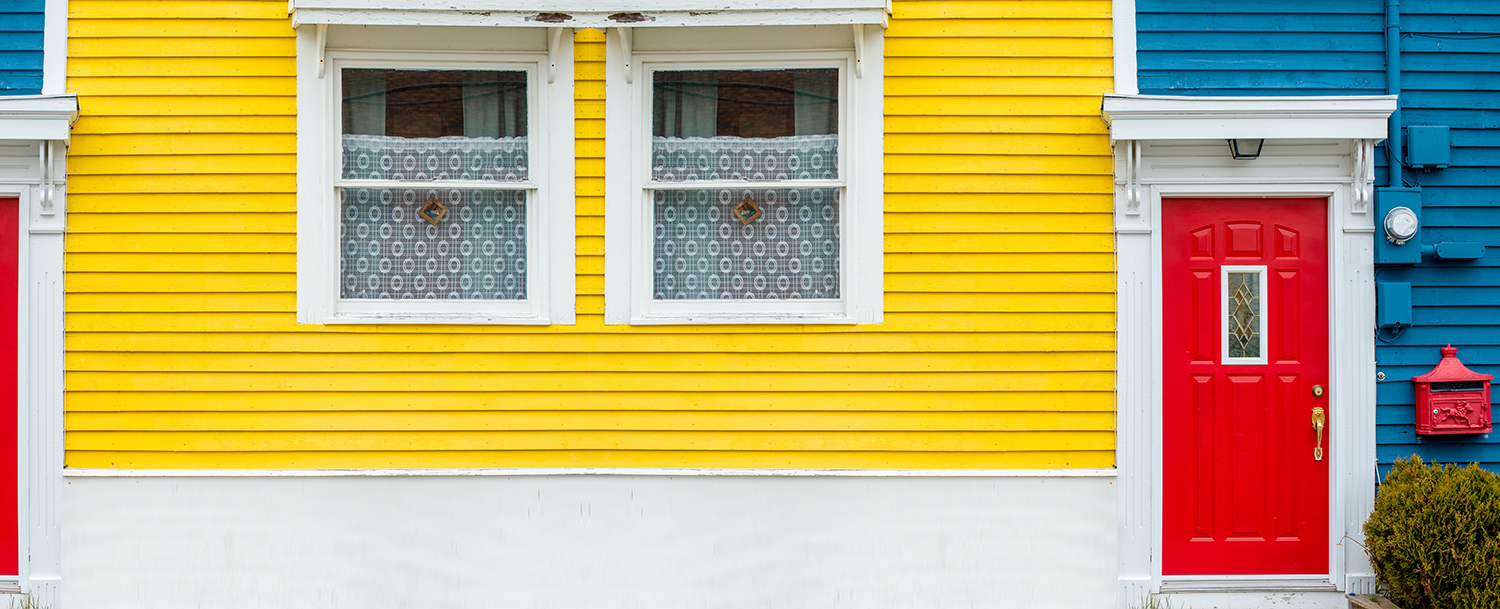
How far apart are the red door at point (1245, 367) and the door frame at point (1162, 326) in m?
0.07

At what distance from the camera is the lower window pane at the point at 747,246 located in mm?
5141

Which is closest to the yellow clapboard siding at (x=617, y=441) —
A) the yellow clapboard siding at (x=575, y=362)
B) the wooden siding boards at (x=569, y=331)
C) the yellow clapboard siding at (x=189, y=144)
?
the wooden siding boards at (x=569, y=331)

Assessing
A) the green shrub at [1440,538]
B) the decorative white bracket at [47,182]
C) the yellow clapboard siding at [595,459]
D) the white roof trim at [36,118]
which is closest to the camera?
the green shrub at [1440,538]

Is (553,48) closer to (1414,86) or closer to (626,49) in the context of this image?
(626,49)

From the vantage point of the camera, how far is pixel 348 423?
4973 millimetres

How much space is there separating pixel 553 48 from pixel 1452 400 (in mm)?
4984

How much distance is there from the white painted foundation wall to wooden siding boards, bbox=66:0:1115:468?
155 mm

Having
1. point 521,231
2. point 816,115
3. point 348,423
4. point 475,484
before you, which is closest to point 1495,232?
point 816,115

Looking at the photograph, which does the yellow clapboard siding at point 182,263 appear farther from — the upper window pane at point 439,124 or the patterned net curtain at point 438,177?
the upper window pane at point 439,124

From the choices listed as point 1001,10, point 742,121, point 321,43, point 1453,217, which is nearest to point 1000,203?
point 1001,10

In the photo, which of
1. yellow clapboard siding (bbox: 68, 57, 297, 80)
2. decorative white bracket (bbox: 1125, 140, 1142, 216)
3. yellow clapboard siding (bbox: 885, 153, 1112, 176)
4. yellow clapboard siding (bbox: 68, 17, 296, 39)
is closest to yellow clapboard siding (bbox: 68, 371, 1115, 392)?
decorative white bracket (bbox: 1125, 140, 1142, 216)

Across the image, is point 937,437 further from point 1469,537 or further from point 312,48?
point 312,48

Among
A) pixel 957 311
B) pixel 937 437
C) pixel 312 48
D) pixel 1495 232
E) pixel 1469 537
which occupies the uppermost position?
pixel 312 48

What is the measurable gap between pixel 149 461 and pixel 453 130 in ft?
7.63
